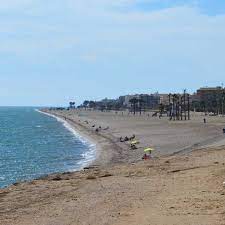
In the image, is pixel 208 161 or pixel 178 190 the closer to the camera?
pixel 178 190

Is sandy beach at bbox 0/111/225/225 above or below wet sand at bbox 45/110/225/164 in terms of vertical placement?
above

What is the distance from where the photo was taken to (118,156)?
44.2 metres

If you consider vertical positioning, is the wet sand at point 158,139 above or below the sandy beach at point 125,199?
below

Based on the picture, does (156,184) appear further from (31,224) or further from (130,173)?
(31,224)

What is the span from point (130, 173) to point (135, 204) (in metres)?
7.91

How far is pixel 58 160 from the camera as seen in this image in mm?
45469

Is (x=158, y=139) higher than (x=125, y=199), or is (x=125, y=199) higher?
(x=125, y=199)

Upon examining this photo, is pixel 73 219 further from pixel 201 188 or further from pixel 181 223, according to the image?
pixel 201 188

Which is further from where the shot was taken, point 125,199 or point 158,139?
→ point 158,139

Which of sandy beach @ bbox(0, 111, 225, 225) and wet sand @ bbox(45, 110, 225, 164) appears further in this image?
wet sand @ bbox(45, 110, 225, 164)

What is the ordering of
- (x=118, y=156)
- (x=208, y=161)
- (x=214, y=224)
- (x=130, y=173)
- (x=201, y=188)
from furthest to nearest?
(x=118, y=156)
(x=208, y=161)
(x=130, y=173)
(x=201, y=188)
(x=214, y=224)

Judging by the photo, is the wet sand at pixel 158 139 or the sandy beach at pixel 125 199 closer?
the sandy beach at pixel 125 199

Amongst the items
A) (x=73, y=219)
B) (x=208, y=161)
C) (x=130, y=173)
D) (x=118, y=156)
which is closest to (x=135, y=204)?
(x=73, y=219)

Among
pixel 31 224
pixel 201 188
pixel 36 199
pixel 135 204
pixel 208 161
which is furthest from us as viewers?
pixel 208 161
